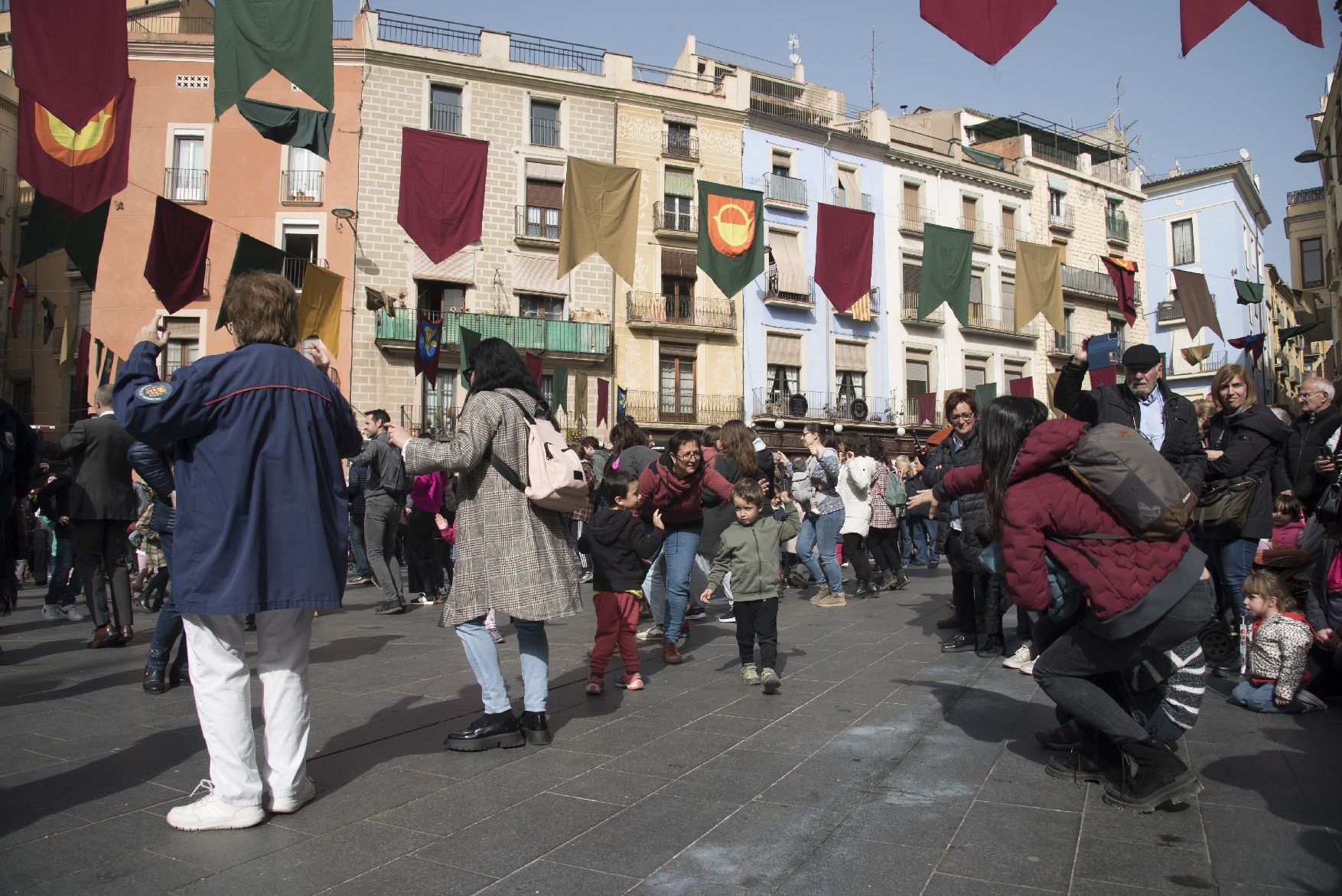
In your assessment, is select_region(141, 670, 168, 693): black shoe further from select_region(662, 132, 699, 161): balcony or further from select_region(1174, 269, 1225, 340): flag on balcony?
select_region(662, 132, 699, 161): balcony

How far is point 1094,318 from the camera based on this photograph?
44750 mm

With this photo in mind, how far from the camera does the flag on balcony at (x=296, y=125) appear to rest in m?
11.4

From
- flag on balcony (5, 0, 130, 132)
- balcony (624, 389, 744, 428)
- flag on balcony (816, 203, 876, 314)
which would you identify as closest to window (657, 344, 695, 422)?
balcony (624, 389, 744, 428)

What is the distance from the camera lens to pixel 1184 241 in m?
46.5

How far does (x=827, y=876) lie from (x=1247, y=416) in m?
5.05

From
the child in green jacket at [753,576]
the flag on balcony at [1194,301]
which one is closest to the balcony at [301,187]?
the flag on balcony at [1194,301]

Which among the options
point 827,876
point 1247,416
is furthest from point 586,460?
point 827,876

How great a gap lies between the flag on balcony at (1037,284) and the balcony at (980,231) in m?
25.1

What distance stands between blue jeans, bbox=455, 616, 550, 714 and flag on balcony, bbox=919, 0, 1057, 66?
197 inches

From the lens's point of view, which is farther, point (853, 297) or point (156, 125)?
point (156, 125)

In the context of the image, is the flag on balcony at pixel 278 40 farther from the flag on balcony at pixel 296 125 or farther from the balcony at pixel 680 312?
the balcony at pixel 680 312

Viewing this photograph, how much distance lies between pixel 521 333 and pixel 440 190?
18.0 meters

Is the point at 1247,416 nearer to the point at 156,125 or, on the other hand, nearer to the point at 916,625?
the point at 916,625

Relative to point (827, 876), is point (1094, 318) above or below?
above
